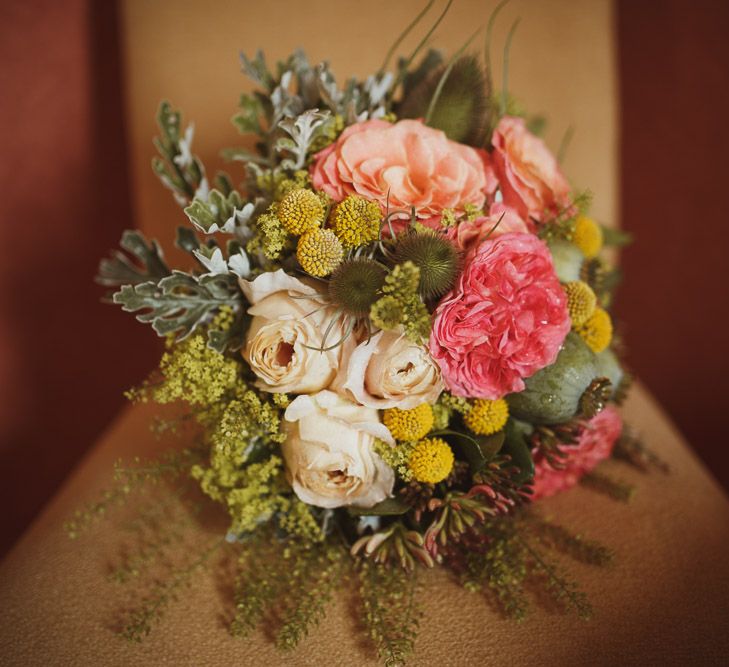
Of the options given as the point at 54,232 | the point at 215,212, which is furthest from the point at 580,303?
the point at 54,232

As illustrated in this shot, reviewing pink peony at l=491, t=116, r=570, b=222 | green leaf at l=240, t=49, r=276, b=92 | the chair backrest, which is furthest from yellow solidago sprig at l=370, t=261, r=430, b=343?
the chair backrest

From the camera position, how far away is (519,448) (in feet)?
1.94

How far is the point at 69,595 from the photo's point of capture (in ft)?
2.01

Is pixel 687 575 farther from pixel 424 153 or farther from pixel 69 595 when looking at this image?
pixel 69 595

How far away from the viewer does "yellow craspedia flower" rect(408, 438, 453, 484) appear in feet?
1.82

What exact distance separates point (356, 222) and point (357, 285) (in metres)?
0.06

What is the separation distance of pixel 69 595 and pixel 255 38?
0.81 meters

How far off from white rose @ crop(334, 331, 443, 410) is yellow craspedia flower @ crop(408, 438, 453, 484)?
48 mm

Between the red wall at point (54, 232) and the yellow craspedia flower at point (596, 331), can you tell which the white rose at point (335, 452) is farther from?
the red wall at point (54, 232)

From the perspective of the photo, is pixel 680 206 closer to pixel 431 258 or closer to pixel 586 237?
pixel 586 237

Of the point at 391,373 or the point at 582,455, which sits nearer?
the point at 391,373

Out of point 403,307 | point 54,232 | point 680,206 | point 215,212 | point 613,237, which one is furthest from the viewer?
point 680,206

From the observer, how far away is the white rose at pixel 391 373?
1.74 ft

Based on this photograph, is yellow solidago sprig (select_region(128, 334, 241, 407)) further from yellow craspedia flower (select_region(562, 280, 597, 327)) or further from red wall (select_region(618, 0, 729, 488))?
red wall (select_region(618, 0, 729, 488))
